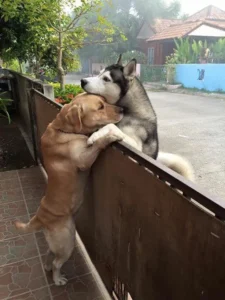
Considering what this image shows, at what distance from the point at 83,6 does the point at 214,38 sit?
20.3 metres

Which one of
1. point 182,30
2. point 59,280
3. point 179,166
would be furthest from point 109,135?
point 182,30

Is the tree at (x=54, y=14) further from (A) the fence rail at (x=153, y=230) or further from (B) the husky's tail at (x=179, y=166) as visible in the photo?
(A) the fence rail at (x=153, y=230)

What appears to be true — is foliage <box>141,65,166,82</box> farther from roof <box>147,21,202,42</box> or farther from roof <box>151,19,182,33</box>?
roof <box>151,19,182,33</box>

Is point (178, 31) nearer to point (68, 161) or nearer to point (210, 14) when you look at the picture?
point (210, 14)

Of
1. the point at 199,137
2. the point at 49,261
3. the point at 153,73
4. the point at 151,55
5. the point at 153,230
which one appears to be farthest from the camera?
the point at 151,55

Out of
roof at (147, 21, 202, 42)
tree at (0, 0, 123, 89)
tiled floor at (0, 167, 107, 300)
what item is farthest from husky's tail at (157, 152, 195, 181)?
roof at (147, 21, 202, 42)

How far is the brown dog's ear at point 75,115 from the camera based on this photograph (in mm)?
1778

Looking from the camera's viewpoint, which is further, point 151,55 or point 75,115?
point 151,55

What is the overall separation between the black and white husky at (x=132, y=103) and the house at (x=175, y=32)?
22.2m

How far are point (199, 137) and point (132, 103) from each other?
5241 millimetres

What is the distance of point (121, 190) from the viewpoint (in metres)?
1.46

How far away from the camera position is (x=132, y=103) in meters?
2.22

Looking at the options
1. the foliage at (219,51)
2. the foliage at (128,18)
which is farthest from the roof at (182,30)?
the foliage at (128,18)

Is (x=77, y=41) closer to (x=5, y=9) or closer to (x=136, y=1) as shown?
(x=5, y=9)
